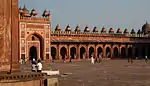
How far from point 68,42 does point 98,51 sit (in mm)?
8170

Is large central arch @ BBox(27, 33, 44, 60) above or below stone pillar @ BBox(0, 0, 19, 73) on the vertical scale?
above

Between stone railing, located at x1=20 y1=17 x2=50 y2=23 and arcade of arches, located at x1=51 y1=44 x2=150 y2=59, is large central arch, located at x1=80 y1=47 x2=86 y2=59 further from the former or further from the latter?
stone railing, located at x1=20 y1=17 x2=50 y2=23

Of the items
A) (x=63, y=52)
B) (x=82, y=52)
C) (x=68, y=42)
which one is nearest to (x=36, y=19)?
(x=68, y=42)

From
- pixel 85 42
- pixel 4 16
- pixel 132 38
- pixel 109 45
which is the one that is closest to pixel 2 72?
pixel 4 16

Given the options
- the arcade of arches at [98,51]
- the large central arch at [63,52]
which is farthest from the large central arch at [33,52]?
the large central arch at [63,52]

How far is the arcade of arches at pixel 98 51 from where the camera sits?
4684 cm

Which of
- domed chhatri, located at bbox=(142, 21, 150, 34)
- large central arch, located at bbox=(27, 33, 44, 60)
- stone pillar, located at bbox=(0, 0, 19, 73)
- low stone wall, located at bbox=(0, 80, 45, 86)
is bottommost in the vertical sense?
low stone wall, located at bbox=(0, 80, 45, 86)

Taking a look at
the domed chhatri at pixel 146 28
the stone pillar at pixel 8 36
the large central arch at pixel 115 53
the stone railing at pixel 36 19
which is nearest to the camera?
the stone pillar at pixel 8 36

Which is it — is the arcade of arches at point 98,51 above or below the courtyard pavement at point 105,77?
above

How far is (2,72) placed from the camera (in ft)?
10.8

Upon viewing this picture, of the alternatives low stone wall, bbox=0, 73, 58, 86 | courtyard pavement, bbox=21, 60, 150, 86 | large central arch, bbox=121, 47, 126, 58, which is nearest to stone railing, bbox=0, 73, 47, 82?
low stone wall, bbox=0, 73, 58, 86

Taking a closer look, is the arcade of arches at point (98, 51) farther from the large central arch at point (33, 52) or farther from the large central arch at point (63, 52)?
the large central arch at point (33, 52)

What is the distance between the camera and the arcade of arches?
46844 millimetres

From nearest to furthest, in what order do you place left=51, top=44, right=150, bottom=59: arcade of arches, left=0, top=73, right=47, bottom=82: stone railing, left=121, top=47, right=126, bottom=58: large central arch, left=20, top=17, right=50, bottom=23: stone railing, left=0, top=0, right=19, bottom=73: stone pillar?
left=0, top=73, right=47, bottom=82: stone railing < left=0, top=0, right=19, bottom=73: stone pillar < left=20, top=17, right=50, bottom=23: stone railing < left=51, top=44, right=150, bottom=59: arcade of arches < left=121, top=47, right=126, bottom=58: large central arch
